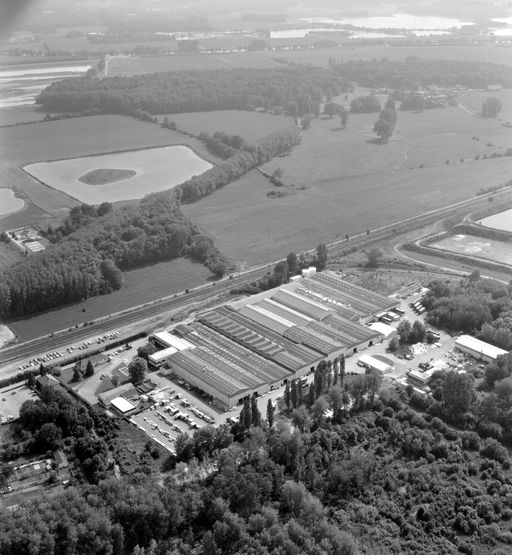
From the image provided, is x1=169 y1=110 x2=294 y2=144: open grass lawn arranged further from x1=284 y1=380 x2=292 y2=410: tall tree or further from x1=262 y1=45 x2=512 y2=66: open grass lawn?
x1=284 y1=380 x2=292 y2=410: tall tree

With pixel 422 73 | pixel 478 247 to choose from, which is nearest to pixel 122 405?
pixel 478 247

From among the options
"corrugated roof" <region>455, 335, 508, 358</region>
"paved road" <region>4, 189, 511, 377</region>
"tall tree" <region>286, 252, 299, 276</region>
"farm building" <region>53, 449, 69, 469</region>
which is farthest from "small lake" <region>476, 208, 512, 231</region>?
"farm building" <region>53, 449, 69, 469</region>

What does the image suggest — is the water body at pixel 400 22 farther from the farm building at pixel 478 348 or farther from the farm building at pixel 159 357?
the farm building at pixel 159 357

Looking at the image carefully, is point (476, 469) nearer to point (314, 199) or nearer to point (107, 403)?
point (107, 403)

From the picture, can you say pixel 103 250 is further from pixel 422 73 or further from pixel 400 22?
pixel 400 22

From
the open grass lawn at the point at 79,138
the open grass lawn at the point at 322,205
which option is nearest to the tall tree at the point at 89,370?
the open grass lawn at the point at 322,205
